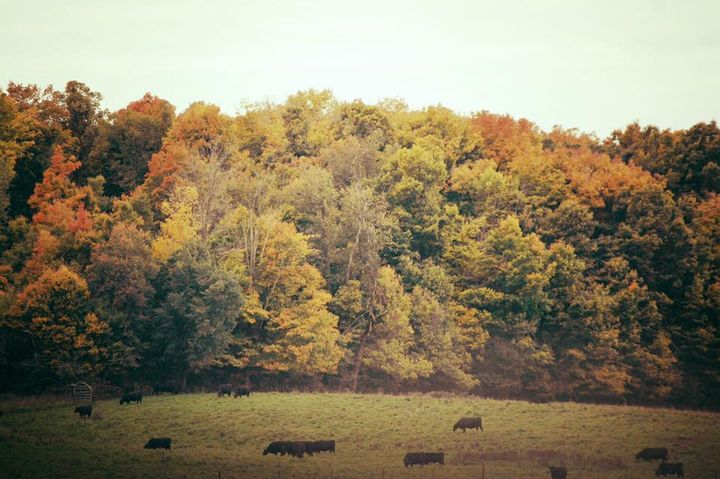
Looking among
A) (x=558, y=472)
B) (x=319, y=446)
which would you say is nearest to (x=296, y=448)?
(x=319, y=446)

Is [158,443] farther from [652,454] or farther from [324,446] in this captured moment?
[652,454]

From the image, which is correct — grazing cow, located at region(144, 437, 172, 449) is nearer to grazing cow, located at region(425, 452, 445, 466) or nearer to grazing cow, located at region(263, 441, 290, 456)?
grazing cow, located at region(263, 441, 290, 456)

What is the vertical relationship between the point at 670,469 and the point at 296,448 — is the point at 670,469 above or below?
above

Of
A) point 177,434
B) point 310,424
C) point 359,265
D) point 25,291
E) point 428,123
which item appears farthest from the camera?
point 428,123

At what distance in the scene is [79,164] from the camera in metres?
81.6

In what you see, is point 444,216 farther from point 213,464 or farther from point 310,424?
point 213,464

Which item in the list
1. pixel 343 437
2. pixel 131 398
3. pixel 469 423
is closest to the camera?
pixel 343 437

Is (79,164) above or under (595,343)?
above

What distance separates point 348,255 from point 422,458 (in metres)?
31.4

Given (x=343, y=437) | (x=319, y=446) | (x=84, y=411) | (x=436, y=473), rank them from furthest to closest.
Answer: (x=84, y=411), (x=343, y=437), (x=319, y=446), (x=436, y=473)

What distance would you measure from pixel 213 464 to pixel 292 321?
2626 centimetres

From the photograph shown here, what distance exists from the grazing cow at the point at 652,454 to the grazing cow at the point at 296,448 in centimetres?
1847

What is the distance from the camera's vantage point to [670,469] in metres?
50.8

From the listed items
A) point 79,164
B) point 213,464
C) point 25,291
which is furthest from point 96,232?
point 213,464
